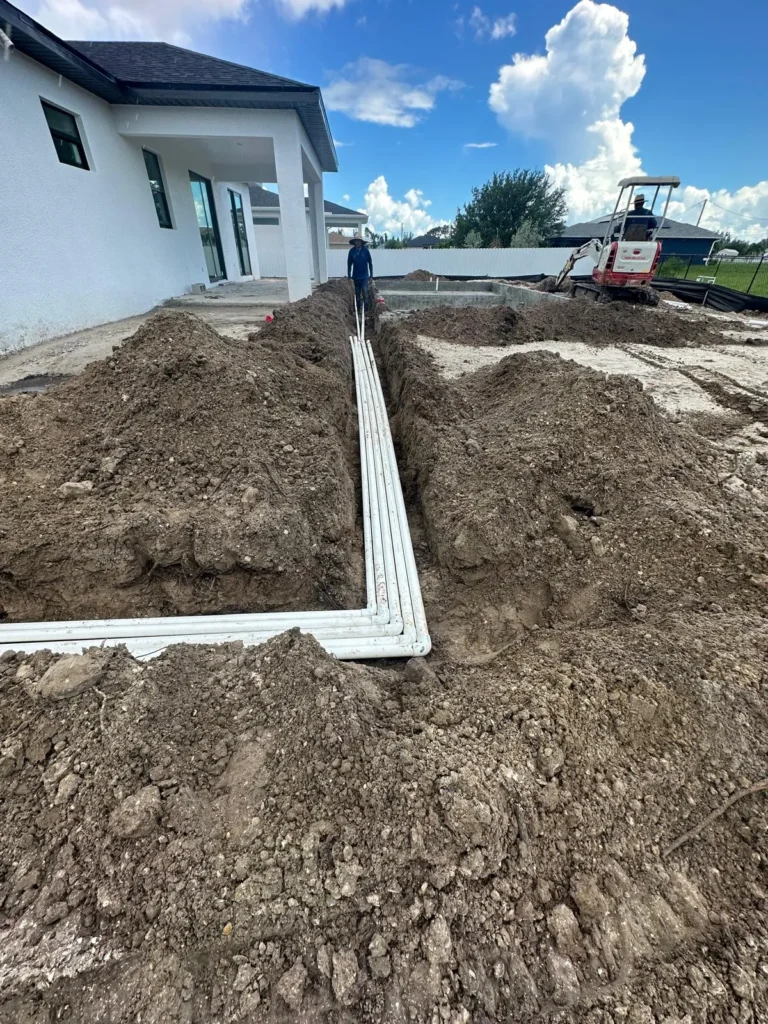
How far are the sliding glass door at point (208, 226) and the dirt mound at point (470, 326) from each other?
7.37 m

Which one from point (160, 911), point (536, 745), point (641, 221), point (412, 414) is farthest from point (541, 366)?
point (641, 221)

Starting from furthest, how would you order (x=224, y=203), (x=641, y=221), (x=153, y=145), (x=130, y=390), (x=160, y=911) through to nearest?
(x=224, y=203), (x=641, y=221), (x=153, y=145), (x=130, y=390), (x=160, y=911)

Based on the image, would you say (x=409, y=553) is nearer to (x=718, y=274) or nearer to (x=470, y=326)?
(x=470, y=326)

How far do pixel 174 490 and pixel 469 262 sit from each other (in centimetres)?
2428

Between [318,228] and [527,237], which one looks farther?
[527,237]

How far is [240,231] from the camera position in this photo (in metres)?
15.7

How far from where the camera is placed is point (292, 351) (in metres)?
5.02

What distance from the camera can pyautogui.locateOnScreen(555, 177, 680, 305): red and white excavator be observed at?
10.9m

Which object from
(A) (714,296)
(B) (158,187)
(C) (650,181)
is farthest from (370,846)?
(A) (714,296)

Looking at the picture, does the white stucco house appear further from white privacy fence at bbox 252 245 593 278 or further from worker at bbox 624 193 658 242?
white privacy fence at bbox 252 245 593 278

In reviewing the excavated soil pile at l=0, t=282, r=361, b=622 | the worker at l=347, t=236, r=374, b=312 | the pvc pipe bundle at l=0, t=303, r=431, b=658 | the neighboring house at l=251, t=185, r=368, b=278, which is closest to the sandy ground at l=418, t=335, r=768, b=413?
the worker at l=347, t=236, r=374, b=312

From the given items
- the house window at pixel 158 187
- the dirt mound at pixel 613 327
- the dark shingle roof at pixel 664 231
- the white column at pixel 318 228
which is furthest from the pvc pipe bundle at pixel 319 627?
the dark shingle roof at pixel 664 231

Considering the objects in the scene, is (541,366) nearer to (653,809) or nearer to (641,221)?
(653,809)

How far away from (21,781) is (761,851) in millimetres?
2309
